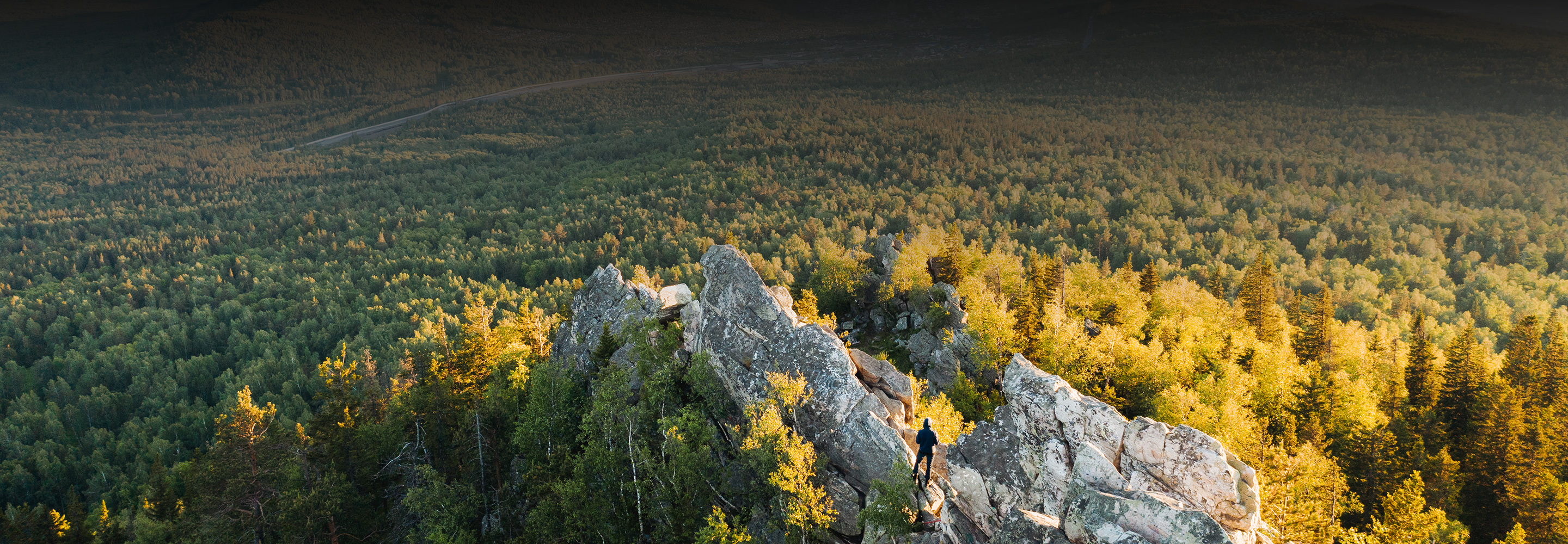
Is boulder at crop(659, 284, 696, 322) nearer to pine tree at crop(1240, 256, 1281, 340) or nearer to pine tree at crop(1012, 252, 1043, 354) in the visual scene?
pine tree at crop(1012, 252, 1043, 354)

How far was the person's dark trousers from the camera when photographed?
26422 millimetres

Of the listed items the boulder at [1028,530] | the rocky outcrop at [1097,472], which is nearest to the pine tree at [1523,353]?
the rocky outcrop at [1097,472]

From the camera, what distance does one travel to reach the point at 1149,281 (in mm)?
68312

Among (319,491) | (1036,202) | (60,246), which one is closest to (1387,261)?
A: (1036,202)

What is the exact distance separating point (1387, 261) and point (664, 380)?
13490 cm

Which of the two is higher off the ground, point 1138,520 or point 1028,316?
point 1138,520

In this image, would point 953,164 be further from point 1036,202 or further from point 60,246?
point 60,246

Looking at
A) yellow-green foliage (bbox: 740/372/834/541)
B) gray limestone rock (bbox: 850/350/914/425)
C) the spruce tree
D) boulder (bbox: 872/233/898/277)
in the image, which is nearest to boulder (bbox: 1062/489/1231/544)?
yellow-green foliage (bbox: 740/372/834/541)

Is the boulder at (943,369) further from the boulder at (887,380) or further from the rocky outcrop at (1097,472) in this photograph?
the rocky outcrop at (1097,472)

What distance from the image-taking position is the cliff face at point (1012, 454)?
20344mm

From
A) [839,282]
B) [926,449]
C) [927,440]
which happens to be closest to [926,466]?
[926,449]

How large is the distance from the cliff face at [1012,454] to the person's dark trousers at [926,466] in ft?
1.97

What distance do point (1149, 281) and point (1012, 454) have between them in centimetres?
5063

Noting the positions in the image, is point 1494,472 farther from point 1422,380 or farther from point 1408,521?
point 1408,521
